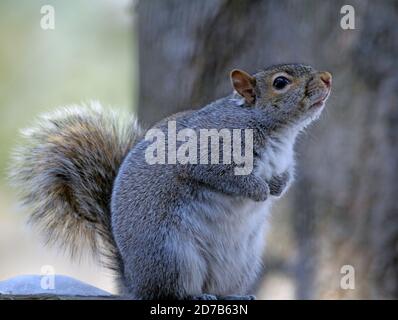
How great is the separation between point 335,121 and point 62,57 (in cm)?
516

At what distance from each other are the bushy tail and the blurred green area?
5.00 metres

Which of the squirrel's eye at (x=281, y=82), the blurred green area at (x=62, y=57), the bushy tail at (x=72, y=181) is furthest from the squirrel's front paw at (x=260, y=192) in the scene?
the blurred green area at (x=62, y=57)

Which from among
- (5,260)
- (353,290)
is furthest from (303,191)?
(5,260)

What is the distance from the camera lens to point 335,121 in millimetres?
5113

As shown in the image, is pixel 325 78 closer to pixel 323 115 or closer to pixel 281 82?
pixel 281 82

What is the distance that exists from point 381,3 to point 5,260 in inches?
156

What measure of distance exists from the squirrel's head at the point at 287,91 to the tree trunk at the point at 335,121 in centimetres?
140

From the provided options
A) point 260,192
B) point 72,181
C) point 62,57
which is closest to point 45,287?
point 72,181

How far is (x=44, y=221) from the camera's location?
3.85 m

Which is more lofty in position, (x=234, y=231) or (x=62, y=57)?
(x=62, y=57)

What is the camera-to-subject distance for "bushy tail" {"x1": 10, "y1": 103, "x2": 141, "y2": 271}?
384 cm
